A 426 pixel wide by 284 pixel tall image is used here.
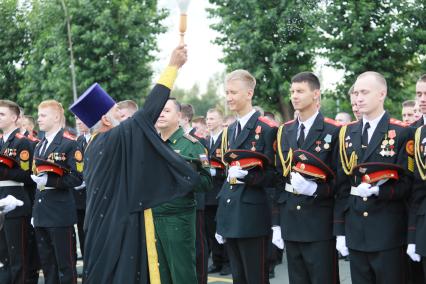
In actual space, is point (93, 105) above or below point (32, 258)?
above

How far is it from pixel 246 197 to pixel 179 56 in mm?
1949

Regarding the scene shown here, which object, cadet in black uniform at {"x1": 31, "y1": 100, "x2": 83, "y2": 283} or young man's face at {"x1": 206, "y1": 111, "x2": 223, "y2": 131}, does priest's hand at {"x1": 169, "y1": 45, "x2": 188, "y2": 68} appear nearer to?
cadet in black uniform at {"x1": 31, "y1": 100, "x2": 83, "y2": 283}

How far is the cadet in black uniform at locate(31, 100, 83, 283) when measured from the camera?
645cm

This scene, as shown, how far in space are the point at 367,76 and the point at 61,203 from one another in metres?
3.67

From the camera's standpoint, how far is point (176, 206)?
16.8 feet

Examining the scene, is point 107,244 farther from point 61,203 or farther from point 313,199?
point 61,203

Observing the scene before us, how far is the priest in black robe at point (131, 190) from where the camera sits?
3.92 metres

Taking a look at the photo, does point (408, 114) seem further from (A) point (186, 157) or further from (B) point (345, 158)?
(A) point (186, 157)

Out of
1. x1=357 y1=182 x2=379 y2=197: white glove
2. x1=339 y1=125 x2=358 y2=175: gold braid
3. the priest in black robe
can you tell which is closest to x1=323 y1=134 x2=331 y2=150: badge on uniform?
x1=339 y1=125 x2=358 y2=175: gold braid

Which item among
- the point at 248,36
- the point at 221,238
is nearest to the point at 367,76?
the point at 221,238

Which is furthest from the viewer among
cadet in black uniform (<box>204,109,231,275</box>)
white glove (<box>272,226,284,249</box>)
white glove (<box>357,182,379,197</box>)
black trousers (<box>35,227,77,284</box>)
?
cadet in black uniform (<box>204,109,231,275</box>)

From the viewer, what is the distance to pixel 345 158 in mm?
4734

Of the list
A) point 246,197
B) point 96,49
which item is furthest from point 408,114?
Answer: point 96,49

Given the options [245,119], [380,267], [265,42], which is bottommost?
[380,267]
